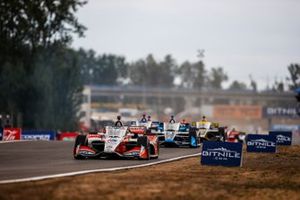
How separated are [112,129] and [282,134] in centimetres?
2007

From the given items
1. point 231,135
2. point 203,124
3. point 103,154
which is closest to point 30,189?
point 103,154

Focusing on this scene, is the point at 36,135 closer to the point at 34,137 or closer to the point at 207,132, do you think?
the point at 34,137

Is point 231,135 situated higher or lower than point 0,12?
lower

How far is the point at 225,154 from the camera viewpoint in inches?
950

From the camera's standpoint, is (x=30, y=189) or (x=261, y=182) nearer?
(x=30, y=189)

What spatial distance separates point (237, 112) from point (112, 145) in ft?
416

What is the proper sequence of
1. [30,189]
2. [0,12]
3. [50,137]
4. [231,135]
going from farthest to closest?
[0,12], [50,137], [231,135], [30,189]

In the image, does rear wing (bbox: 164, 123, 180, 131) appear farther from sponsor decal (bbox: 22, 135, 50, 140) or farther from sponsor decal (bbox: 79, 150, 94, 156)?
sponsor decal (bbox: 22, 135, 50, 140)

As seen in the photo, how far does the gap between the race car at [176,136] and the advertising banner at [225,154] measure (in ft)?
44.2

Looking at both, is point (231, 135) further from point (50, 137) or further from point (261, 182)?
point (261, 182)

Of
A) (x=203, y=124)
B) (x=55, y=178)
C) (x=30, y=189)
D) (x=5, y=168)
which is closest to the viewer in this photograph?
(x=30, y=189)

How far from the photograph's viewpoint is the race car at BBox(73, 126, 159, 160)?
2692cm

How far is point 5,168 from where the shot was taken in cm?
2170

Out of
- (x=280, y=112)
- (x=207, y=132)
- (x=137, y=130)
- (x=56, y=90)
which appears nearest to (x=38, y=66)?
(x=56, y=90)
